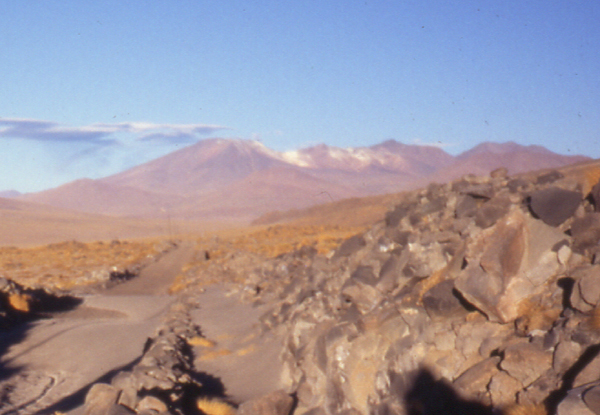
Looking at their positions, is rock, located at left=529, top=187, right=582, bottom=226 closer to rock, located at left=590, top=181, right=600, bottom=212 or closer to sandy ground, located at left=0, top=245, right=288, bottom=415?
rock, located at left=590, top=181, right=600, bottom=212

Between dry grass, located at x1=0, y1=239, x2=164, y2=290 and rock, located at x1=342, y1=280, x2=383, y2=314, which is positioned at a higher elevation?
rock, located at x1=342, y1=280, x2=383, y2=314

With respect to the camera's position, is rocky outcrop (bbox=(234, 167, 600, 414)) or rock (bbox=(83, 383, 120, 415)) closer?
rocky outcrop (bbox=(234, 167, 600, 414))

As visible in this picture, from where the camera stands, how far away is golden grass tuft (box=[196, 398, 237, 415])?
9031 mm

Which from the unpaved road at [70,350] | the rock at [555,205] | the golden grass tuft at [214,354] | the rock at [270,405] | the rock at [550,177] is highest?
the rock at [550,177]

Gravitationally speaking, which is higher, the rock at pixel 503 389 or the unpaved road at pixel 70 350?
the rock at pixel 503 389

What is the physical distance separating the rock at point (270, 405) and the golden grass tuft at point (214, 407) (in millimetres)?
1055

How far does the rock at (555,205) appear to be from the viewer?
6.57 meters

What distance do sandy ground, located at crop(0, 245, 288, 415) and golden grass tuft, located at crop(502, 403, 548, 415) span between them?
19.6ft

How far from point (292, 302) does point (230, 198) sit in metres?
168

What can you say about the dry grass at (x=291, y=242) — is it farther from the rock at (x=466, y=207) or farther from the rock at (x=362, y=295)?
the rock at (x=466, y=207)

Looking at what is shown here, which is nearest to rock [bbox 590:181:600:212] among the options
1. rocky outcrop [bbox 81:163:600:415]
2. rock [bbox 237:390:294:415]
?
rocky outcrop [bbox 81:163:600:415]

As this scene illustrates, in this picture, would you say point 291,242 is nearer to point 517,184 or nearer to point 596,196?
point 517,184

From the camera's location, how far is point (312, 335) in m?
10.0

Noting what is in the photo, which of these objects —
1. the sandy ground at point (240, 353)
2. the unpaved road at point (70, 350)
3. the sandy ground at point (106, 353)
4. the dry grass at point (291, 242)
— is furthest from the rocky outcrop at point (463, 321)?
the dry grass at point (291, 242)
